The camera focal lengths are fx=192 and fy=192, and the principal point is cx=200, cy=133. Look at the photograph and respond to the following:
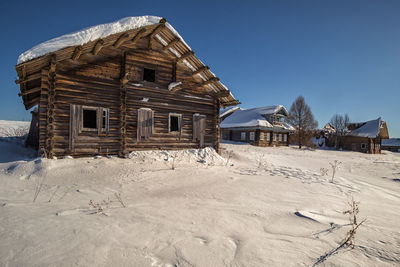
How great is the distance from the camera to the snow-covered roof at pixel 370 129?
33.7m

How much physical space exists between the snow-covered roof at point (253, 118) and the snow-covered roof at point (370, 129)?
1469cm

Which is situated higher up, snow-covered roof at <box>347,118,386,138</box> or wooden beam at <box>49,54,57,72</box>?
wooden beam at <box>49,54,57,72</box>

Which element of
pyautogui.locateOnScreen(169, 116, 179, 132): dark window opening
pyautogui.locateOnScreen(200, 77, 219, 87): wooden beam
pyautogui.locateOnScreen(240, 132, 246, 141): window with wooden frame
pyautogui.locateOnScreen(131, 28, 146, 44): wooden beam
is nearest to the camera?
pyautogui.locateOnScreen(131, 28, 146, 44): wooden beam

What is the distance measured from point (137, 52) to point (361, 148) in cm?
4244

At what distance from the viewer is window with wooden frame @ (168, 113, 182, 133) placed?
11.4m

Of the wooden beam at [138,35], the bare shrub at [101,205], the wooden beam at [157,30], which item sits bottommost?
the bare shrub at [101,205]

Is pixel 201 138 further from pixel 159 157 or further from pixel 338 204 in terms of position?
pixel 338 204

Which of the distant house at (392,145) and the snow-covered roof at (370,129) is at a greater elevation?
the snow-covered roof at (370,129)

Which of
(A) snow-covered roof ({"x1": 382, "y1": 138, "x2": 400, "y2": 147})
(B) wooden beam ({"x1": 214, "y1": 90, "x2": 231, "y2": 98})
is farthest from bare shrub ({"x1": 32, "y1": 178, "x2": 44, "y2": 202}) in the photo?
(A) snow-covered roof ({"x1": 382, "y1": 138, "x2": 400, "y2": 147})

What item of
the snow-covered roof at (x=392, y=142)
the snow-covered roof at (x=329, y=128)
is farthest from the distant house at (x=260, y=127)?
the snow-covered roof at (x=392, y=142)

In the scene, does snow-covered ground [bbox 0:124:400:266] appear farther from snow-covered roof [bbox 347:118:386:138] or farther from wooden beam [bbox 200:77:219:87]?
snow-covered roof [bbox 347:118:386:138]

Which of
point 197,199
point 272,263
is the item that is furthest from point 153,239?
point 197,199

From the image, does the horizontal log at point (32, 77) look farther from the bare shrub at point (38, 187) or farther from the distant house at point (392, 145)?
the distant house at point (392, 145)

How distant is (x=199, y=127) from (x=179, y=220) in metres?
8.57
